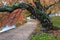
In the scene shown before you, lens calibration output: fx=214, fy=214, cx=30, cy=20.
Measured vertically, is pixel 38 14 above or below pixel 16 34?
above

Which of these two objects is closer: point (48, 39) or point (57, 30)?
point (48, 39)

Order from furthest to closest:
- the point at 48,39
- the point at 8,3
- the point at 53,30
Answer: the point at 53,30
the point at 8,3
the point at 48,39

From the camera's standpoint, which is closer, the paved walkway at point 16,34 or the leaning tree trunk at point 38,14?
the leaning tree trunk at point 38,14

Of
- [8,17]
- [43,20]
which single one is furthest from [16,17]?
[43,20]

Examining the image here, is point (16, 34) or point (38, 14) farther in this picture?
point (16, 34)

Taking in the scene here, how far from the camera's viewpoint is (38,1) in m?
15.5

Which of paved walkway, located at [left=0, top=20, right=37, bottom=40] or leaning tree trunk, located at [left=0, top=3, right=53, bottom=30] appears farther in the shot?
paved walkway, located at [left=0, top=20, right=37, bottom=40]

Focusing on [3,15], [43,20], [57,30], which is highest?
[3,15]

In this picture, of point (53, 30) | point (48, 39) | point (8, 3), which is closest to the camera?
point (48, 39)

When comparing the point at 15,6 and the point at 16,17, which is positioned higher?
the point at 15,6

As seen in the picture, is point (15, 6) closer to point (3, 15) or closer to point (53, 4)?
point (3, 15)

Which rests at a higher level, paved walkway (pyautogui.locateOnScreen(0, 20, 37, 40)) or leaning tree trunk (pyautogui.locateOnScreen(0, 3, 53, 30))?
leaning tree trunk (pyautogui.locateOnScreen(0, 3, 53, 30))

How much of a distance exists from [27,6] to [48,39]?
7.74 feet

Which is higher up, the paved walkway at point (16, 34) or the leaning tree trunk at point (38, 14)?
the leaning tree trunk at point (38, 14)
